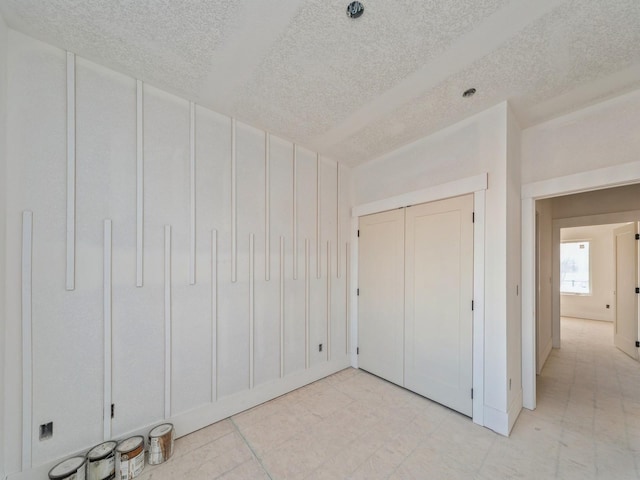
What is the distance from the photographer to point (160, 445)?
1875mm

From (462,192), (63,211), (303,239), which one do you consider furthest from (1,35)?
(462,192)

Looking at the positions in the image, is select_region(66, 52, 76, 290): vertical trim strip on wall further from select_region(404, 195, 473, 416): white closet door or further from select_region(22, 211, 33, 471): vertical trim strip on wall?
select_region(404, 195, 473, 416): white closet door

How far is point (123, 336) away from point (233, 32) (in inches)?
87.3

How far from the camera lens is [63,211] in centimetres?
175

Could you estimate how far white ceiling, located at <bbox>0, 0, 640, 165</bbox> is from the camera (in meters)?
1.45

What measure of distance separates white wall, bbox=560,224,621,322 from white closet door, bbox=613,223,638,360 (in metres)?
2.57

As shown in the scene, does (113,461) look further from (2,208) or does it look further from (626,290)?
(626,290)

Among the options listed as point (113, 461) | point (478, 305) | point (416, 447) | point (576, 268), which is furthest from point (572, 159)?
point (576, 268)

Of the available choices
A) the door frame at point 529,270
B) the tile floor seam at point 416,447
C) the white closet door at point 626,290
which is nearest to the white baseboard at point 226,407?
the tile floor seam at point 416,447

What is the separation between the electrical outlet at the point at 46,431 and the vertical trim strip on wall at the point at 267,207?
1.77 metres

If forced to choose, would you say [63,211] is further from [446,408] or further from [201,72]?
[446,408]

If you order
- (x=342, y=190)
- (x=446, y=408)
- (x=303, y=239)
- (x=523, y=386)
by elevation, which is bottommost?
(x=446, y=408)

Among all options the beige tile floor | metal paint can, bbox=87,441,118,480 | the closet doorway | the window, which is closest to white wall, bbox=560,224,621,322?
the window

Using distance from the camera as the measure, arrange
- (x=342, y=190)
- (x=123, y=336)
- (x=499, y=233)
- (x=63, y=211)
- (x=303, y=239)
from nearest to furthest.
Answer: (x=63, y=211) < (x=123, y=336) < (x=499, y=233) < (x=303, y=239) < (x=342, y=190)
